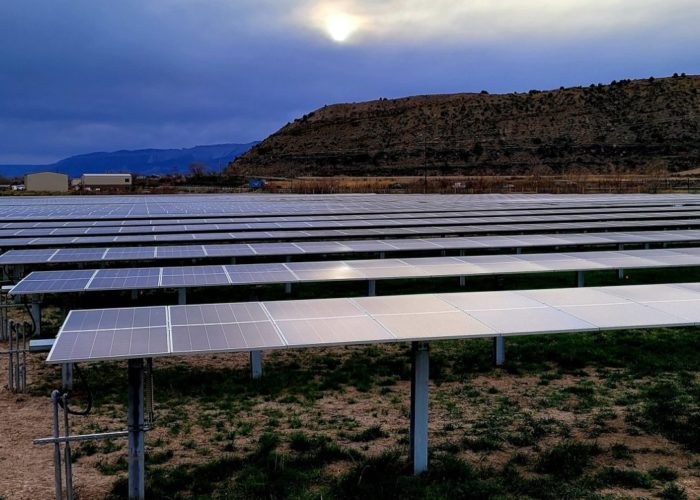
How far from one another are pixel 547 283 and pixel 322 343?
53.9ft

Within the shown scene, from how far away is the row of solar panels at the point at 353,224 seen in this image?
25391 mm

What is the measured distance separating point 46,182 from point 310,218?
88333mm

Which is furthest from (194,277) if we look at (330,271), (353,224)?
(353,224)

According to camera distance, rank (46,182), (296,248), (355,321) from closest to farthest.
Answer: (355,321), (296,248), (46,182)

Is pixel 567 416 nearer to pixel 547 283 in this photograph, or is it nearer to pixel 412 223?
pixel 547 283

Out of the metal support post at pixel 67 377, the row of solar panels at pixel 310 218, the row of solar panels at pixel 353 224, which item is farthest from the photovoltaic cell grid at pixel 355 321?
the row of solar panels at pixel 310 218

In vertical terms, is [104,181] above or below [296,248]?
above

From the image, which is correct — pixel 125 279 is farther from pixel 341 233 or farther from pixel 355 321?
pixel 341 233

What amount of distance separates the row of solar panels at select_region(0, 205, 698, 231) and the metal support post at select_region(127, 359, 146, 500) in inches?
769

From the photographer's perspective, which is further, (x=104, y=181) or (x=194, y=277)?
(x=104, y=181)

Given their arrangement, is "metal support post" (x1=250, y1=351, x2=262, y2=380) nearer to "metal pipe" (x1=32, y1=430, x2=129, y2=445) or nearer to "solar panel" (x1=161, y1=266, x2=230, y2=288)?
"solar panel" (x1=161, y1=266, x2=230, y2=288)

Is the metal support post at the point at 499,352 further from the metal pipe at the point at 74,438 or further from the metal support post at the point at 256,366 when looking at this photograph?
the metal pipe at the point at 74,438

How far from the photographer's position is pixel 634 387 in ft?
39.5

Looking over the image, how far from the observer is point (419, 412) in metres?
8.28
